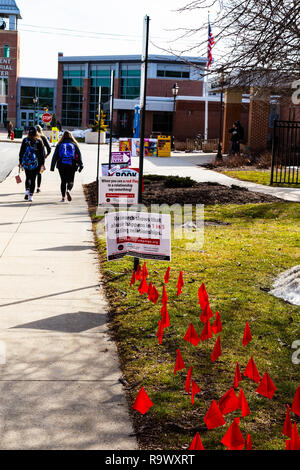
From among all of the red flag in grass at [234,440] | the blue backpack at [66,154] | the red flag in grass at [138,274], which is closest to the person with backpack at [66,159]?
the blue backpack at [66,154]

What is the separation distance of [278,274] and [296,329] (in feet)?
7.12

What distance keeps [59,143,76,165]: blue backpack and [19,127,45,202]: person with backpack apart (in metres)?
0.53

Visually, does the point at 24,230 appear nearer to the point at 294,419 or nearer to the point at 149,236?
the point at 149,236

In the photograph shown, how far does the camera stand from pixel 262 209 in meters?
13.8

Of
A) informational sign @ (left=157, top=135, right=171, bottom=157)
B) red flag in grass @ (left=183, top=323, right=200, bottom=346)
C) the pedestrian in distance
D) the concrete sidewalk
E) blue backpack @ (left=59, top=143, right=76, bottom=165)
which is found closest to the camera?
the concrete sidewalk

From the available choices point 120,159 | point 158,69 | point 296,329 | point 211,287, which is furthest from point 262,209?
point 158,69

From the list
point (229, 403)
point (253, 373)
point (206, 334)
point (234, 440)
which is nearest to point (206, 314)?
point (206, 334)

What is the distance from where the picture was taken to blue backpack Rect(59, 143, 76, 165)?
48.5ft

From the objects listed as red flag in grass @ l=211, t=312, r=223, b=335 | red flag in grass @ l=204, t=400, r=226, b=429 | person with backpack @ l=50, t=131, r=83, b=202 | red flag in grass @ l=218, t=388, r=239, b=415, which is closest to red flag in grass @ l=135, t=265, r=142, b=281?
red flag in grass @ l=211, t=312, r=223, b=335

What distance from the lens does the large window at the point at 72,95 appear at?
3654 inches

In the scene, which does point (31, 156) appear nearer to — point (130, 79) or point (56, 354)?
point (56, 354)

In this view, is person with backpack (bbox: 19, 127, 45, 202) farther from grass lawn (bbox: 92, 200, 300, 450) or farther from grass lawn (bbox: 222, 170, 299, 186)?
grass lawn (bbox: 222, 170, 299, 186)

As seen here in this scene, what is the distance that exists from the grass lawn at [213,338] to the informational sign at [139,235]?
0.51 metres

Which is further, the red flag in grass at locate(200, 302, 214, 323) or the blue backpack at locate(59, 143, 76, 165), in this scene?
the blue backpack at locate(59, 143, 76, 165)
